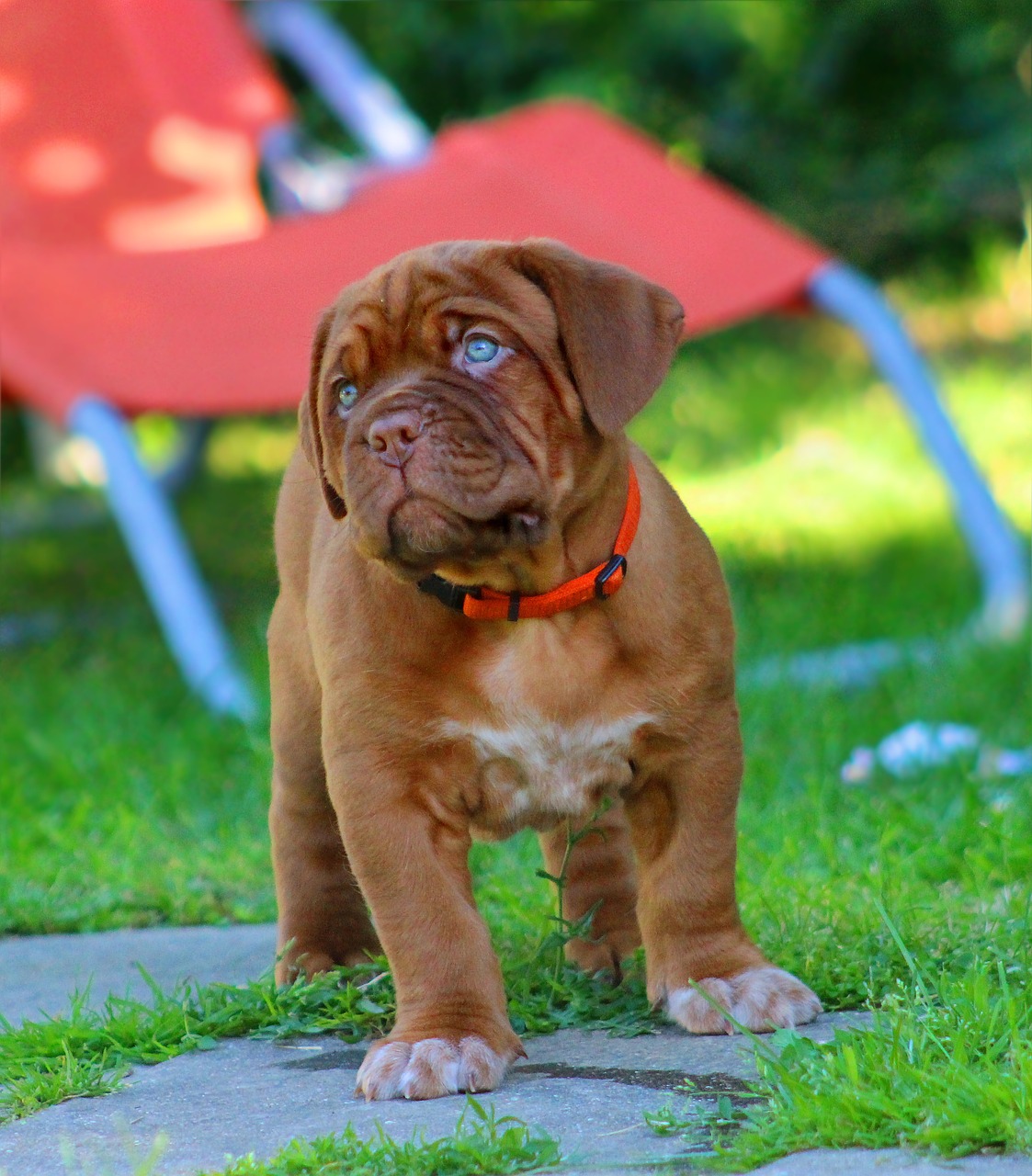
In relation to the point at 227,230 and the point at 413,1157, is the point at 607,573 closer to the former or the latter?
the point at 413,1157

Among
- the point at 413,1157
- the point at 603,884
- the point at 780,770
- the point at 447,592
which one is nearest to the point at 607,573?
the point at 447,592

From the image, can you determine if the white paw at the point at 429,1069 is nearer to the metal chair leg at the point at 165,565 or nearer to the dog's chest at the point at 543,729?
the dog's chest at the point at 543,729

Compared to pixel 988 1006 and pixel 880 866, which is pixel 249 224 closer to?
pixel 880 866

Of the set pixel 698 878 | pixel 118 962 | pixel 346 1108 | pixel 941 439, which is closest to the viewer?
pixel 346 1108

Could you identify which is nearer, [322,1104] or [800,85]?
[322,1104]

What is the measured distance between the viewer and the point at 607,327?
103 inches

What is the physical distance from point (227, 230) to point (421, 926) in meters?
5.01

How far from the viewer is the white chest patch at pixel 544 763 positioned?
105 inches

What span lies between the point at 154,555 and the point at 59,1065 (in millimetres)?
2636

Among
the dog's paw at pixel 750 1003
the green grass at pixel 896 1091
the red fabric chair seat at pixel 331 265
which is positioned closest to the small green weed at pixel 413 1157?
the green grass at pixel 896 1091

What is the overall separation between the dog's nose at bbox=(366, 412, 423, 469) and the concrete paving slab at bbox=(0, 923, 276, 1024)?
107 cm

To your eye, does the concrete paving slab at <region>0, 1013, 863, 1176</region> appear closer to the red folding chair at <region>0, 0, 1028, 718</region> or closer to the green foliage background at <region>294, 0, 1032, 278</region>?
the red folding chair at <region>0, 0, 1028, 718</region>

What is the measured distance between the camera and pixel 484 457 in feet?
8.24

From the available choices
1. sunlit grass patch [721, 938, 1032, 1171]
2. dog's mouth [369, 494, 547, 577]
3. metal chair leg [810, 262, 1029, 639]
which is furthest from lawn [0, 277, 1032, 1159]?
dog's mouth [369, 494, 547, 577]
